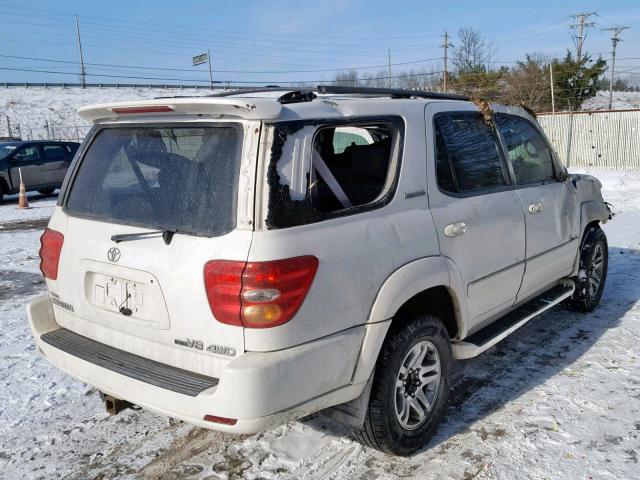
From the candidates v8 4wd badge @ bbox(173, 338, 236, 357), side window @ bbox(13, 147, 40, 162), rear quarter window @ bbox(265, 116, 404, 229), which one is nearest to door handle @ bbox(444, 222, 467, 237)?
rear quarter window @ bbox(265, 116, 404, 229)

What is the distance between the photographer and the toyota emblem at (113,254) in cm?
272

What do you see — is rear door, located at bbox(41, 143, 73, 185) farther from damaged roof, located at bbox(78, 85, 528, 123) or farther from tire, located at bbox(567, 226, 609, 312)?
tire, located at bbox(567, 226, 609, 312)

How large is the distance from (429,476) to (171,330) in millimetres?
1565

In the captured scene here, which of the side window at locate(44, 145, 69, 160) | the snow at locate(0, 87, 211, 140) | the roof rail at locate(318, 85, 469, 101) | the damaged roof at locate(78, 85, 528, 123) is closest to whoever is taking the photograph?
the damaged roof at locate(78, 85, 528, 123)

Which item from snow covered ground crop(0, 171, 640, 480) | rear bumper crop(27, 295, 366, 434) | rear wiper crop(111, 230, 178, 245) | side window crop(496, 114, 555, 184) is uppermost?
side window crop(496, 114, 555, 184)

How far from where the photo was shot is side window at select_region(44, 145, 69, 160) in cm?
1641

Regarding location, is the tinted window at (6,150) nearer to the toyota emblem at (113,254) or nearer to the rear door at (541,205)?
the toyota emblem at (113,254)

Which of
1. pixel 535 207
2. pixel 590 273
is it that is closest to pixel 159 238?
pixel 535 207

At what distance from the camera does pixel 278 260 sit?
235 cm

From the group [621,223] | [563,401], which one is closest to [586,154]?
[621,223]

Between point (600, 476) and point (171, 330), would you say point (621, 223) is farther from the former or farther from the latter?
point (171, 330)

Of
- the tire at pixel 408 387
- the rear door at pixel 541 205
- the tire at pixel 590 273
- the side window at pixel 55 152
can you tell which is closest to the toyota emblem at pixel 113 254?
the tire at pixel 408 387

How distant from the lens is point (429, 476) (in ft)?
9.69

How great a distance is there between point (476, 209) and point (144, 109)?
6.69 feet
